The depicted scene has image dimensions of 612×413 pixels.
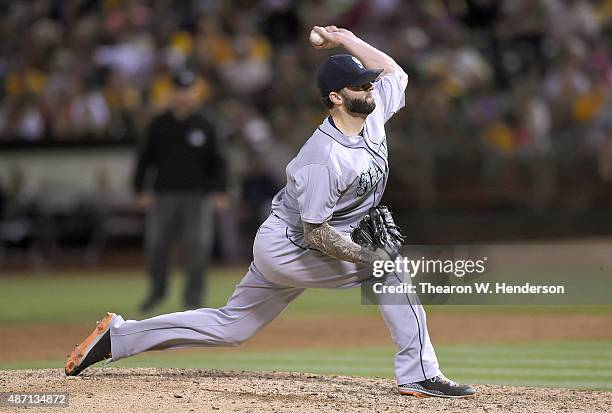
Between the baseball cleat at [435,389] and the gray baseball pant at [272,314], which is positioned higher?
the gray baseball pant at [272,314]

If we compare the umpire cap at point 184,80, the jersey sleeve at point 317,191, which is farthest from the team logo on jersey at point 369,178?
the umpire cap at point 184,80

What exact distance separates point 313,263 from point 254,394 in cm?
82

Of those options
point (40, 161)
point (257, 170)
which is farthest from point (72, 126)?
point (257, 170)

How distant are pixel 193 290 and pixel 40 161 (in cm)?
628

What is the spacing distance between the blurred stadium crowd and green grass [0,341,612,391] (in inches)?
234

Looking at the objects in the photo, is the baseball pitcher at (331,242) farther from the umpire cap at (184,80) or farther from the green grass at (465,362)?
the umpire cap at (184,80)

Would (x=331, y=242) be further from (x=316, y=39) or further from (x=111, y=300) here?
(x=111, y=300)

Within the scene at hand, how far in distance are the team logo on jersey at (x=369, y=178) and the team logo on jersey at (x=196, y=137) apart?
5.92m

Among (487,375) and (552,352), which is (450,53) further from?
(487,375)

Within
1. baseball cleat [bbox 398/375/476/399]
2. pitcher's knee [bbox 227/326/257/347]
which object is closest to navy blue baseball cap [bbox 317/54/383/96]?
pitcher's knee [bbox 227/326/257/347]

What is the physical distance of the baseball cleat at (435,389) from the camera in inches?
243

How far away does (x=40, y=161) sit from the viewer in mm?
16922

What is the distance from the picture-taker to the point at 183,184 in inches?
462

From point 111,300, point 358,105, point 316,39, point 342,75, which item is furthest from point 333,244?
point 111,300
